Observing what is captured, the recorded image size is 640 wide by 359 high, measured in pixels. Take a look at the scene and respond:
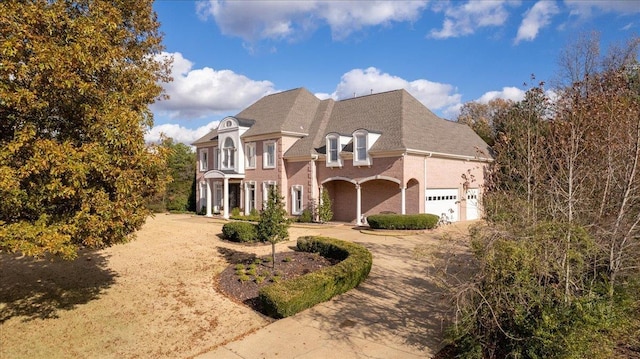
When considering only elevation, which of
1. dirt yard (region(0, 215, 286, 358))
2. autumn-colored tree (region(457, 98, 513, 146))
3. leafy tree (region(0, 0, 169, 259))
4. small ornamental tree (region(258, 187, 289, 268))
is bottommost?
dirt yard (region(0, 215, 286, 358))

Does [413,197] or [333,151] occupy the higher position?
[333,151]

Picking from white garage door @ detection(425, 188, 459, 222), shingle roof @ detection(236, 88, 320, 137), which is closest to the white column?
white garage door @ detection(425, 188, 459, 222)

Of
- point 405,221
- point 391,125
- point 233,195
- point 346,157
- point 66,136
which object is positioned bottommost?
point 405,221

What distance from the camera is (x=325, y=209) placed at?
2475cm

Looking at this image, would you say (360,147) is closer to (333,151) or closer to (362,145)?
(362,145)

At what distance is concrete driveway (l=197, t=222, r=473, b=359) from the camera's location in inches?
280

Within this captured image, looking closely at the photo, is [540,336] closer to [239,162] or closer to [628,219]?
[628,219]

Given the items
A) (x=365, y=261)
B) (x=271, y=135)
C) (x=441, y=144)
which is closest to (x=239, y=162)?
(x=271, y=135)

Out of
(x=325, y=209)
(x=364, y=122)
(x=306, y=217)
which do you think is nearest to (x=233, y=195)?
(x=306, y=217)

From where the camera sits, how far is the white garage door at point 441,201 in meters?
23.2

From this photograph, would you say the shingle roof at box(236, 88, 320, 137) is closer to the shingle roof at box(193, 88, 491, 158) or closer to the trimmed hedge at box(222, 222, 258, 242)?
the shingle roof at box(193, 88, 491, 158)

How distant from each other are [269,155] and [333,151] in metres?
5.86

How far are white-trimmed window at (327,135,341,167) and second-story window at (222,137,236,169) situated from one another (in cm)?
866

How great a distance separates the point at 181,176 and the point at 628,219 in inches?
1409
